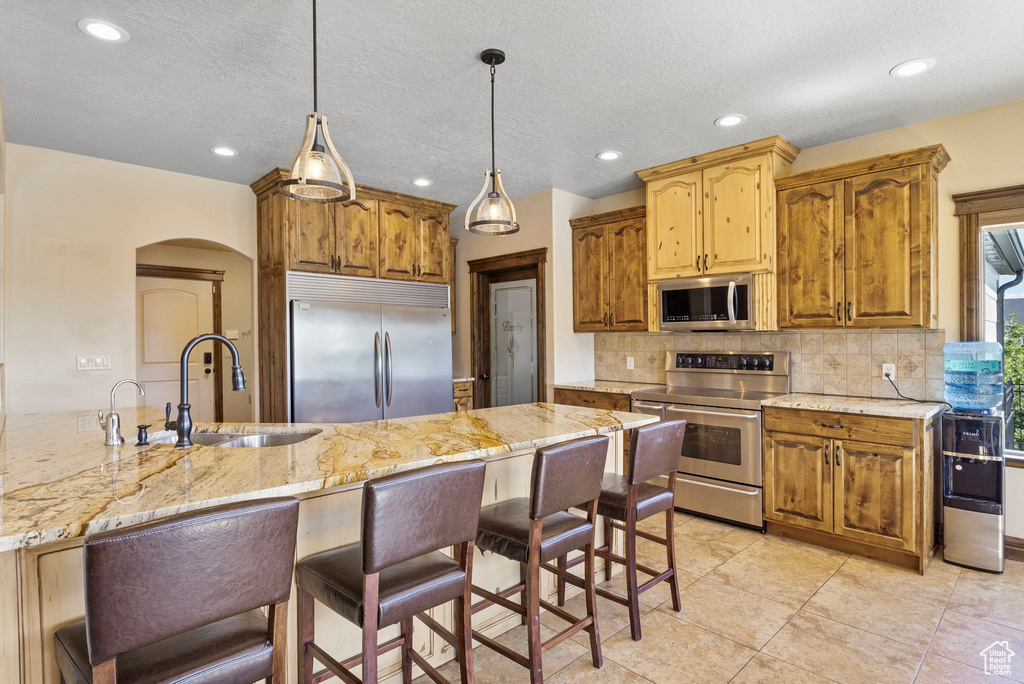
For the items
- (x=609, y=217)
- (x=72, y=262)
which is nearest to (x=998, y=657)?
(x=609, y=217)

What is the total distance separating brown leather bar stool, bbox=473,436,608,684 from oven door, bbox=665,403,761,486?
162 centimetres

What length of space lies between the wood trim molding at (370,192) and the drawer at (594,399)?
1.92m

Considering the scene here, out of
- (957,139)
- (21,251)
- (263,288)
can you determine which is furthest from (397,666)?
(957,139)

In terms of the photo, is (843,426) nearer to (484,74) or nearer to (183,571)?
(484,74)

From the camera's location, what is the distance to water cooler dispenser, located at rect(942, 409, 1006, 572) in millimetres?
2768

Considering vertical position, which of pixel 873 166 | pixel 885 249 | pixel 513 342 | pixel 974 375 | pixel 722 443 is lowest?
pixel 722 443

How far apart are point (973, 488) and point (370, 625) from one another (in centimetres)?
318

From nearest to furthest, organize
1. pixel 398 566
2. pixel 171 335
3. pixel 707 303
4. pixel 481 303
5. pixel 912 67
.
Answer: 1. pixel 398 566
2. pixel 912 67
3. pixel 707 303
4. pixel 481 303
5. pixel 171 335

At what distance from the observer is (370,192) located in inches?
168

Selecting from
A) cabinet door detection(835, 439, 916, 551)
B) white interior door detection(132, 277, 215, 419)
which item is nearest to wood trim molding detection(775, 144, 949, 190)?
cabinet door detection(835, 439, 916, 551)

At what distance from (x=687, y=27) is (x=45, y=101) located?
3155 mm

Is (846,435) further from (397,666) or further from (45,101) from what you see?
(45,101)

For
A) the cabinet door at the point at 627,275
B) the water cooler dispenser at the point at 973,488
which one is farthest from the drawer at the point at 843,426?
the cabinet door at the point at 627,275

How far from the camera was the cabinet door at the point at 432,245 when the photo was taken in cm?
459
